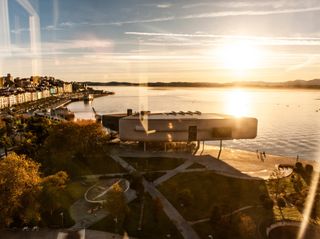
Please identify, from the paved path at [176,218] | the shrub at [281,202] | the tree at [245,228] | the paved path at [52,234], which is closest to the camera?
the tree at [245,228]

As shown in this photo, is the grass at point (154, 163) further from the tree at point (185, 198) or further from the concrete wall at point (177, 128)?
the tree at point (185, 198)

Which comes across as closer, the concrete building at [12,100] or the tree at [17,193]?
the tree at [17,193]

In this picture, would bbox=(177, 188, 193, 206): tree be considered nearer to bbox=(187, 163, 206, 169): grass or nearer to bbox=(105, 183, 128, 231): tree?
bbox=(105, 183, 128, 231): tree

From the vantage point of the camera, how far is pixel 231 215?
27.6m

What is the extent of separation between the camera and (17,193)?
2500cm

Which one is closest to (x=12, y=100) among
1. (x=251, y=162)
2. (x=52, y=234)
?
(x=251, y=162)

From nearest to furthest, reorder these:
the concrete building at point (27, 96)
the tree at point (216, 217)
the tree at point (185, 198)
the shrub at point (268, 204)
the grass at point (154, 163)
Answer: the tree at point (216, 217), the shrub at point (268, 204), the tree at point (185, 198), the grass at point (154, 163), the concrete building at point (27, 96)

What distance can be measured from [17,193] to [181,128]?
99.8 ft

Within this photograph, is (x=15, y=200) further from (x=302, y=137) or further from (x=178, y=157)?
(x=302, y=137)

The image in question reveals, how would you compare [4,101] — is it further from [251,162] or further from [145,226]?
[145,226]

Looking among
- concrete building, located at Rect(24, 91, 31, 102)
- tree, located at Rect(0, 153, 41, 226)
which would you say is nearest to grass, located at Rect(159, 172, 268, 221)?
tree, located at Rect(0, 153, 41, 226)

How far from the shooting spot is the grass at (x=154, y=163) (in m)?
42.4

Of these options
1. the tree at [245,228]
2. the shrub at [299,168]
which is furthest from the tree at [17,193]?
the shrub at [299,168]

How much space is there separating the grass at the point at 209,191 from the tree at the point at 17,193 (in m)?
13.9
